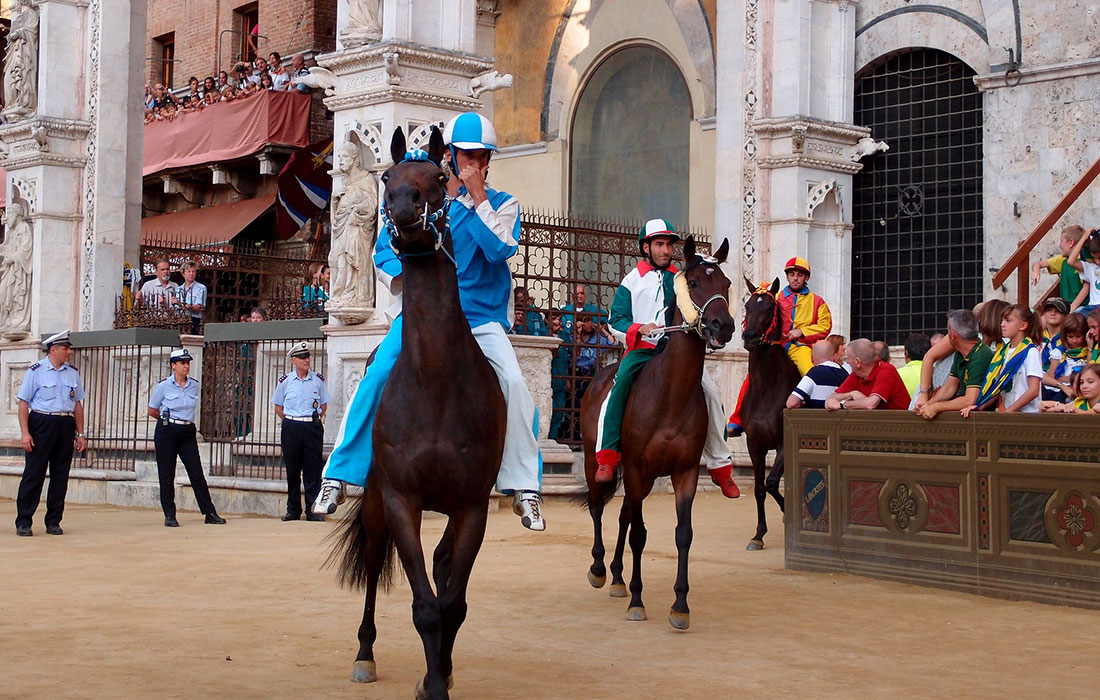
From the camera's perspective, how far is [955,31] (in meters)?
18.9

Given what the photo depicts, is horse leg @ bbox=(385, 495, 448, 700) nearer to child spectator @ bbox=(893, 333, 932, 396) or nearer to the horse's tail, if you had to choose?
the horse's tail

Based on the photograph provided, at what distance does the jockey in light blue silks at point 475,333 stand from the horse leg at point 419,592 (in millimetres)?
446

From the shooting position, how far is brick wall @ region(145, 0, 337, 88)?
2928 centimetres

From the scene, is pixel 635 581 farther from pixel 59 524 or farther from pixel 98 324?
pixel 98 324

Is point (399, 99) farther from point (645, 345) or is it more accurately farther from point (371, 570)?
point (371, 570)

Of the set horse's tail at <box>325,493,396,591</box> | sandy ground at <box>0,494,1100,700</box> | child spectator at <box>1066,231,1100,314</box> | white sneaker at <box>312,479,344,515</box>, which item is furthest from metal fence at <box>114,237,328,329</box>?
white sneaker at <box>312,479,344,515</box>

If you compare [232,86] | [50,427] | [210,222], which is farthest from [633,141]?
[50,427]

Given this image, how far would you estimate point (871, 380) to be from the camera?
37.3 feet

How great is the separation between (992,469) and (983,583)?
814mm

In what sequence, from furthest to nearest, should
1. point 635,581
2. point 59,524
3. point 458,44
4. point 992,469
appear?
point 458,44
point 59,524
point 992,469
point 635,581

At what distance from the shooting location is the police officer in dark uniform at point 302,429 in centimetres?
1535

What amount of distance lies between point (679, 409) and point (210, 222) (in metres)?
21.8

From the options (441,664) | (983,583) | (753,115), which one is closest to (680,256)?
(753,115)

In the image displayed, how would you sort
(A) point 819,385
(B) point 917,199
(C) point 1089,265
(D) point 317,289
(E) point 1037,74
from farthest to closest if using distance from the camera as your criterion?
1. (D) point 317,289
2. (B) point 917,199
3. (E) point 1037,74
4. (C) point 1089,265
5. (A) point 819,385
